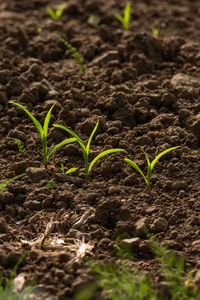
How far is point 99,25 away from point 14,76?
159cm

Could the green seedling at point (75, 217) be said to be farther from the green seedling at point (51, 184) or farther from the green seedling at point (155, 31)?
the green seedling at point (155, 31)

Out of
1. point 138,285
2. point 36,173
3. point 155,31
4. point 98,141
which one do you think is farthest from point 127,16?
point 138,285

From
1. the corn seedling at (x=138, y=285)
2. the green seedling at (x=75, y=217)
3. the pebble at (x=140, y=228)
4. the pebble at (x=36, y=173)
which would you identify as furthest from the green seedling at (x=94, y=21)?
the corn seedling at (x=138, y=285)

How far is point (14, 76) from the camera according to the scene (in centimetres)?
386

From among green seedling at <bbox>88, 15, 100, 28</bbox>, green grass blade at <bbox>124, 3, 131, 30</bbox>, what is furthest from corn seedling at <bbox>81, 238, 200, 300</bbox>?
green seedling at <bbox>88, 15, 100, 28</bbox>

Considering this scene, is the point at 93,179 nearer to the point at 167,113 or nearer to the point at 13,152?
the point at 13,152

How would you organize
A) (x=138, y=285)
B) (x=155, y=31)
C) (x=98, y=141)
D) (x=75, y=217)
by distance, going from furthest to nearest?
(x=155, y=31)
(x=98, y=141)
(x=75, y=217)
(x=138, y=285)

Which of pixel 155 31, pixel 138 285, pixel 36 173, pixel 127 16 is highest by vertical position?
pixel 127 16

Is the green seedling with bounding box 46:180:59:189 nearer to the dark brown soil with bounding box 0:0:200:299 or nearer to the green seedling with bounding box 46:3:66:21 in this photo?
the dark brown soil with bounding box 0:0:200:299

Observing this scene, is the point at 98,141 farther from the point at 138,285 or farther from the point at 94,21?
the point at 94,21

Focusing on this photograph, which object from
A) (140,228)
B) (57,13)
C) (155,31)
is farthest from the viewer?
(57,13)

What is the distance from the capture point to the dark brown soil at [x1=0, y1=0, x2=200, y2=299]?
2.44 m

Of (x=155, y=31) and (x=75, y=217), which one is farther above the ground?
(x=155, y=31)

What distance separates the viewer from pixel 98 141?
321 centimetres
